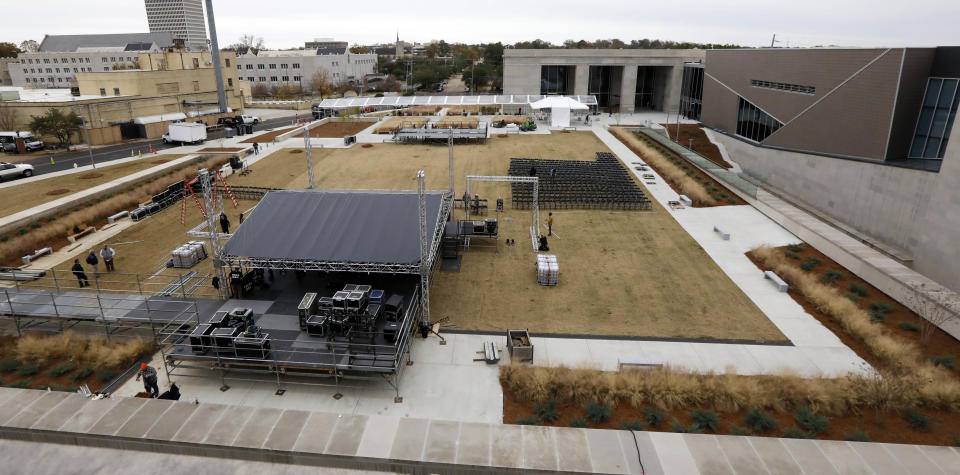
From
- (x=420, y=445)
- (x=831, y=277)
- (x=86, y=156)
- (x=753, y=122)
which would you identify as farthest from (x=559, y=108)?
(x=420, y=445)

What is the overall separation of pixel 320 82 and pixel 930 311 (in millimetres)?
114698

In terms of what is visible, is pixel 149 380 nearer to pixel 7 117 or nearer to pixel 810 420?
pixel 810 420

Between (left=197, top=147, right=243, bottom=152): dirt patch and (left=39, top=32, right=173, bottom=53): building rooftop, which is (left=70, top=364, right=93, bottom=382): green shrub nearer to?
(left=197, top=147, right=243, bottom=152): dirt patch

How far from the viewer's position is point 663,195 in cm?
3466

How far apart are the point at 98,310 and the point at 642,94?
79473 mm

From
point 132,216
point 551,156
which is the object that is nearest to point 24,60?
point 132,216

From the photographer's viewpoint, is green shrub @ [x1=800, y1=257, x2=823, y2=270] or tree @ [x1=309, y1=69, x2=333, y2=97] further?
tree @ [x1=309, y1=69, x2=333, y2=97]

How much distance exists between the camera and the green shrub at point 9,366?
15.6 m

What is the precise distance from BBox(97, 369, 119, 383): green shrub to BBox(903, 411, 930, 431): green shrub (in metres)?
22.7

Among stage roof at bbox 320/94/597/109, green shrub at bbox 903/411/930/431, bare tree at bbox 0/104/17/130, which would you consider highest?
stage roof at bbox 320/94/597/109

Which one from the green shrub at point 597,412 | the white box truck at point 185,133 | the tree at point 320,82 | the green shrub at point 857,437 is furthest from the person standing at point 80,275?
the tree at point 320,82

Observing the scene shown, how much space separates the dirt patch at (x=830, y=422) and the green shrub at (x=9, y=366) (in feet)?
50.5

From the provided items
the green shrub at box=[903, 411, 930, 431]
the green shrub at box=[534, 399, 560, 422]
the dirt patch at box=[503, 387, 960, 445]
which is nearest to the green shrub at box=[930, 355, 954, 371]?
the dirt patch at box=[503, 387, 960, 445]

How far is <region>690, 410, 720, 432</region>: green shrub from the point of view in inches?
514
